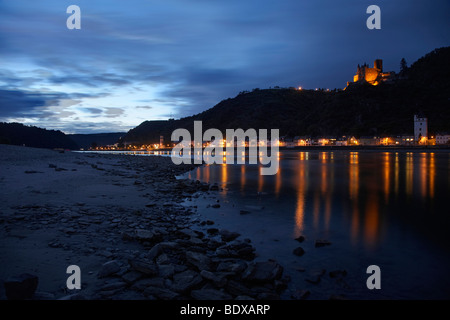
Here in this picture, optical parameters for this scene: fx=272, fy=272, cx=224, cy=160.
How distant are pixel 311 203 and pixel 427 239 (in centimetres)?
739

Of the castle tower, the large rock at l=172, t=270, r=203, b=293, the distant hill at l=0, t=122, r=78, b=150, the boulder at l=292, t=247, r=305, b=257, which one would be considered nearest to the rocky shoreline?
the large rock at l=172, t=270, r=203, b=293

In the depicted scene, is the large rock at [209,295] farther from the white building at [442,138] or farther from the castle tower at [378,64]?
the castle tower at [378,64]

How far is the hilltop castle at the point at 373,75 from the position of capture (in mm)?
181000

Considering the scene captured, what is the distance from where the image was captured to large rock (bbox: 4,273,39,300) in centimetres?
436

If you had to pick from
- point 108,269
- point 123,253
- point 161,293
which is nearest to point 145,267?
point 108,269

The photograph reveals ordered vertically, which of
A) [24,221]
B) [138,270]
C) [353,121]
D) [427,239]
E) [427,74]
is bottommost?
[427,239]

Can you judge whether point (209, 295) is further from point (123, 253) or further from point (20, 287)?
point (20, 287)

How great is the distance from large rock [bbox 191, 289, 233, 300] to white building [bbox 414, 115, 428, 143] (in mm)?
143155

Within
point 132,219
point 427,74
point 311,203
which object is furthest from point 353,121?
point 132,219

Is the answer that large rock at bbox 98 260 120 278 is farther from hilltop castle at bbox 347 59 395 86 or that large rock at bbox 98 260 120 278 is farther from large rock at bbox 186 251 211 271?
hilltop castle at bbox 347 59 395 86

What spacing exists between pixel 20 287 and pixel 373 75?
21626 cm

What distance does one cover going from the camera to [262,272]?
21.2 ft

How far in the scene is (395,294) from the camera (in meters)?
6.27
